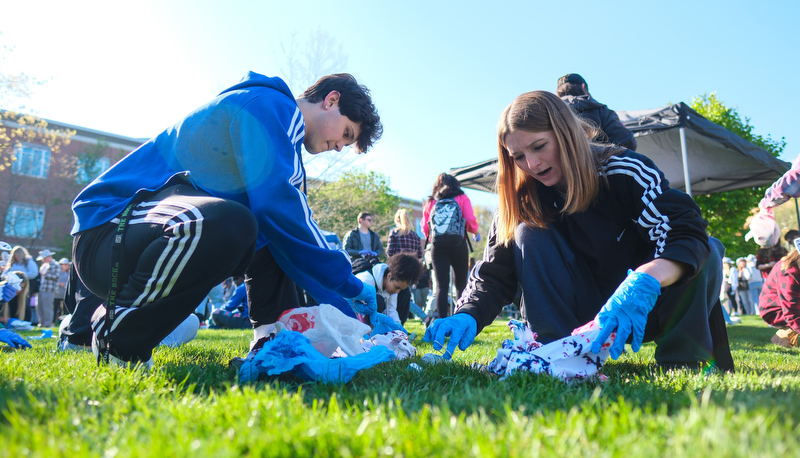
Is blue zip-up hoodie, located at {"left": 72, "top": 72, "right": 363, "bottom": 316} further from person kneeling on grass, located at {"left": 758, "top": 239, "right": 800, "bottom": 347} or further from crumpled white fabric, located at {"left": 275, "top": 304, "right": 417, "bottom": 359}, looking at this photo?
person kneeling on grass, located at {"left": 758, "top": 239, "right": 800, "bottom": 347}

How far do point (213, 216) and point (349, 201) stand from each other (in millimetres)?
24069

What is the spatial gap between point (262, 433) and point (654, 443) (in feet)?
2.45

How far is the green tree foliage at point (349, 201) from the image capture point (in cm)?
2312

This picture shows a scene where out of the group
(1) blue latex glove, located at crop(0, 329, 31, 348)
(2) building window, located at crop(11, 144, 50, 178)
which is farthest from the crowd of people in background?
(2) building window, located at crop(11, 144, 50, 178)

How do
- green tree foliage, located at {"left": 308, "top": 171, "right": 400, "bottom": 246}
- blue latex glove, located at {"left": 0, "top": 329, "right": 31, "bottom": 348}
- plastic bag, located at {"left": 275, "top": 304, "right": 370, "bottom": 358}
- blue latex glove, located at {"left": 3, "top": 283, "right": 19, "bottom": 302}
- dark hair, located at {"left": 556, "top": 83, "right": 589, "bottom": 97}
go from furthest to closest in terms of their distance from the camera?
green tree foliage, located at {"left": 308, "top": 171, "right": 400, "bottom": 246}, blue latex glove, located at {"left": 3, "top": 283, "right": 19, "bottom": 302}, dark hair, located at {"left": 556, "top": 83, "right": 589, "bottom": 97}, blue latex glove, located at {"left": 0, "top": 329, "right": 31, "bottom": 348}, plastic bag, located at {"left": 275, "top": 304, "right": 370, "bottom": 358}

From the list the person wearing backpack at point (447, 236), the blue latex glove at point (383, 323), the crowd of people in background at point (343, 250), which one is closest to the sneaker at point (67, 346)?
the crowd of people in background at point (343, 250)

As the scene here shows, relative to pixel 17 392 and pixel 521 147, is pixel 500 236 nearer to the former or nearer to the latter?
pixel 521 147

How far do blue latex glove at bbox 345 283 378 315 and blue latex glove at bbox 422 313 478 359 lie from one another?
503 mm

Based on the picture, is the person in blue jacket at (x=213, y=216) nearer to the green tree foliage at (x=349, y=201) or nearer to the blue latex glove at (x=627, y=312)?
the blue latex glove at (x=627, y=312)

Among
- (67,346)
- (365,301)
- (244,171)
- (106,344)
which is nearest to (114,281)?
(106,344)

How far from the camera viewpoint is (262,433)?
1036mm

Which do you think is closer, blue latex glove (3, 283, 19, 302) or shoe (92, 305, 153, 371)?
shoe (92, 305, 153, 371)

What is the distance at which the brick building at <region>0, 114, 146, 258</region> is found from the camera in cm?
2595

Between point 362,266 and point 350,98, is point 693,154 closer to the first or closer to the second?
point 362,266
